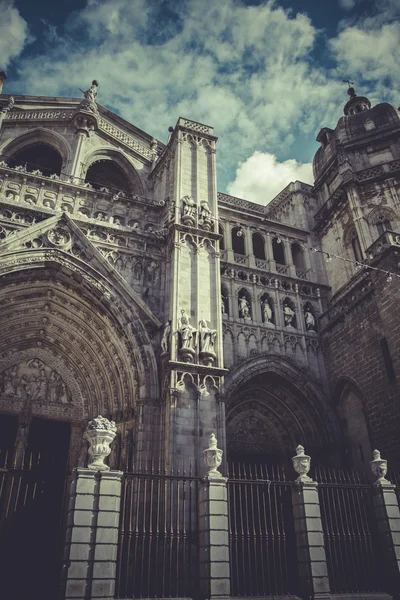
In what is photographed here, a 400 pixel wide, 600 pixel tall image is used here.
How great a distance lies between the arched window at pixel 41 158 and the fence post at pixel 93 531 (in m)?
15.7

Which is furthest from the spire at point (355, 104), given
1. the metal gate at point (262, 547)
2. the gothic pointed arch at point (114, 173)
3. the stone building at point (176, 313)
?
the metal gate at point (262, 547)

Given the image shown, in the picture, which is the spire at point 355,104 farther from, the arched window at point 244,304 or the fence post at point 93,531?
the fence post at point 93,531

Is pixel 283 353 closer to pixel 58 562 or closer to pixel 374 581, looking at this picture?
pixel 374 581

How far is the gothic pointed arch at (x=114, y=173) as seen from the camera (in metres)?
21.5

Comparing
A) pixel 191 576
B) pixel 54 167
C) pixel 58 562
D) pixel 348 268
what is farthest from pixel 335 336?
pixel 54 167

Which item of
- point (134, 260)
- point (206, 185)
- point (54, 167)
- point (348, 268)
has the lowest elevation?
point (134, 260)

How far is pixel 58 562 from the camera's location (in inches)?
487

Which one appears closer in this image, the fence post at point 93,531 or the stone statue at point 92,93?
the fence post at point 93,531

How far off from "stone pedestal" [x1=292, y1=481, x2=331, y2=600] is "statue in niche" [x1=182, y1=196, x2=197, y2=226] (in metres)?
10.4

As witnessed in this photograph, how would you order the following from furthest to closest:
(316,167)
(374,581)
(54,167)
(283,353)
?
(316,167) → (54,167) → (283,353) → (374,581)

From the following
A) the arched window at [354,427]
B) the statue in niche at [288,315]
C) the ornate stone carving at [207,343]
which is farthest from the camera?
the statue in niche at [288,315]

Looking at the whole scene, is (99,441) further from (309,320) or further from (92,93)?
(92,93)

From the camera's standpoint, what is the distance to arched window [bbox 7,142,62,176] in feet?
67.8

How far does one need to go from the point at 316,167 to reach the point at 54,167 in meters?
14.3
